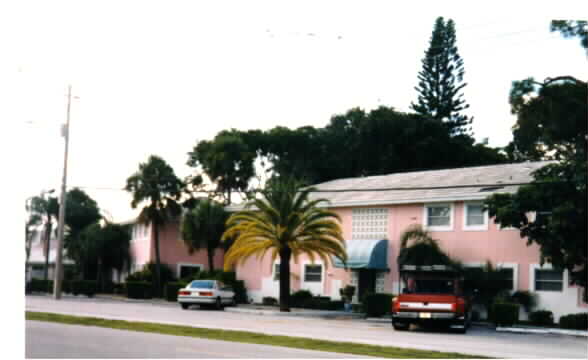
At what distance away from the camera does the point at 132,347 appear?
1579 cm

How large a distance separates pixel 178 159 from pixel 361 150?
12.2ft

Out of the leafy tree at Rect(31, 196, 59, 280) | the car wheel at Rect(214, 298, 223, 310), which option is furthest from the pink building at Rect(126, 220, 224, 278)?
the leafy tree at Rect(31, 196, 59, 280)

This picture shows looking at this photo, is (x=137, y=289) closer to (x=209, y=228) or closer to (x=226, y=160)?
(x=226, y=160)

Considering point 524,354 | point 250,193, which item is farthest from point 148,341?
point 524,354

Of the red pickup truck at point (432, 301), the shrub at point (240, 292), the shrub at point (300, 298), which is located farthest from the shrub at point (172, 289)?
the shrub at point (240, 292)

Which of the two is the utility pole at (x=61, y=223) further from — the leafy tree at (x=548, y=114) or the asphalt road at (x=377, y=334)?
the leafy tree at (x=548, y=114)

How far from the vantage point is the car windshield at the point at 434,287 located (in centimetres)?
2658

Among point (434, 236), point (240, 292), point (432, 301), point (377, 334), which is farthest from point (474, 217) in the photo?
point (240, 292)

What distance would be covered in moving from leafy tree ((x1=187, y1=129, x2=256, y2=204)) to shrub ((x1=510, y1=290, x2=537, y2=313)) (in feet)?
47.9

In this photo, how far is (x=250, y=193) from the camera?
854 inches

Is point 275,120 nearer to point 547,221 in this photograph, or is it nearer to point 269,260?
point 547,221

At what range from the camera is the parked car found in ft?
A: 112

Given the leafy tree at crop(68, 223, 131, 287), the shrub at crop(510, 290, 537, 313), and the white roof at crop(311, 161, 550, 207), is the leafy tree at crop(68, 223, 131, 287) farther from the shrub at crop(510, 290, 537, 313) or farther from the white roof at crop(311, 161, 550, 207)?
the shrub at crop(510, 290, 537, 313)

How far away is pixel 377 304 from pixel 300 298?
6525 mm
